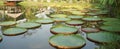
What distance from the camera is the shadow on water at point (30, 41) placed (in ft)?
12.4

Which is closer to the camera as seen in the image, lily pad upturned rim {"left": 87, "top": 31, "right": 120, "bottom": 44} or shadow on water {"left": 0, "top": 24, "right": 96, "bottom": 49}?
shadow on water {"left": 0, "top": 24, "right": 96, "bottom": 49}

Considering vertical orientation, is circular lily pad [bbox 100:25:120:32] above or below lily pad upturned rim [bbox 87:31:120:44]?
above

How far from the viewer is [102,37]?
4262 mm

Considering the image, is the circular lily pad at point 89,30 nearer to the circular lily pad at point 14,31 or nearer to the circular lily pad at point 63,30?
the circular lily pad at point 63,30

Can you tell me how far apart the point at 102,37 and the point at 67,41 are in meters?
0.92

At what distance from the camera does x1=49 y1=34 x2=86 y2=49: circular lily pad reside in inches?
147

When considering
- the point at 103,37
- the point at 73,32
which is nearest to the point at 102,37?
the point at 103,37

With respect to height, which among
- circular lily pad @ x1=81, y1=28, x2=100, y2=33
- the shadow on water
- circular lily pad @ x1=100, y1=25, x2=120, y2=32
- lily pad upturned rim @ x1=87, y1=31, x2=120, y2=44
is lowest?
the shadow on water

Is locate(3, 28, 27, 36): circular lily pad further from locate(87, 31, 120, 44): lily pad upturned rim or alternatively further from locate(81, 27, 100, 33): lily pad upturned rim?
locate(87, 31, 120, 44): lily pad upturned rim

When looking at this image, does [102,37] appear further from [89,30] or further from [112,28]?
[112,28]

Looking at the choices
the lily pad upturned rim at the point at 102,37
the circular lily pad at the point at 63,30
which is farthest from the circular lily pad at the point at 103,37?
the circular lily pad at the point at 63,30

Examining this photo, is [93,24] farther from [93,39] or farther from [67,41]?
[67,41]

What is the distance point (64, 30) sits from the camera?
15.6ft

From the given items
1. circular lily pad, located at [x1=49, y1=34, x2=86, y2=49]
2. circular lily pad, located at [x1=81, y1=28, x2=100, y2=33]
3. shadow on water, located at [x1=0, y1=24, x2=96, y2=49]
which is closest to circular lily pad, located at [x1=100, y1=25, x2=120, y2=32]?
circular lily pad, located at [x1=81, y1=28, x2=100, y2=33]
